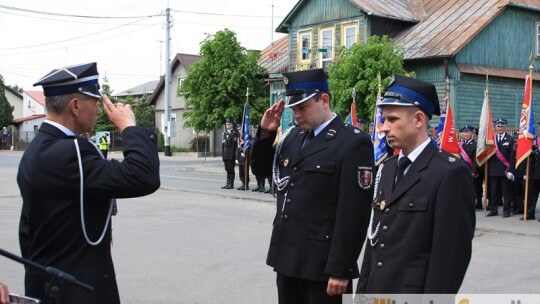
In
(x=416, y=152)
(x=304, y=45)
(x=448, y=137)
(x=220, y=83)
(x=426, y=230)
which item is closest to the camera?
(x=426, y=230)

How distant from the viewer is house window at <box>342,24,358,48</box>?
27797 mm

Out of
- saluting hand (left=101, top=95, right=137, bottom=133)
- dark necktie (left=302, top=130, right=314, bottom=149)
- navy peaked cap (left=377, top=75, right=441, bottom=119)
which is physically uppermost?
navy peaked cap (left=377, top=75, right=441, bottom=119)

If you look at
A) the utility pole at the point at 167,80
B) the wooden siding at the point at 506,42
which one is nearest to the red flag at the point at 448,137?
the wooden siding at the point at 506,42

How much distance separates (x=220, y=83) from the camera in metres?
29.7

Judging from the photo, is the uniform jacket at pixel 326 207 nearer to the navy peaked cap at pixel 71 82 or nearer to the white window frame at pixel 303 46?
the navy peaked cap at pixel 71 82

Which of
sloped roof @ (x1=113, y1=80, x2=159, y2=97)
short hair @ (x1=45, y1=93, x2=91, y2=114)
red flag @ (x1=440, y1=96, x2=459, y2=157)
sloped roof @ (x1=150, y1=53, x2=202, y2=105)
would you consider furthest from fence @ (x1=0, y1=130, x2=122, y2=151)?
short hair @ (x1=45, y1=93, x2=91, y2=114)

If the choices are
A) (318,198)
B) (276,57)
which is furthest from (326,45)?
(318,198)

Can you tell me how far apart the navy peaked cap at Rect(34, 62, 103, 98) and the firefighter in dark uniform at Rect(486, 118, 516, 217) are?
1168cm

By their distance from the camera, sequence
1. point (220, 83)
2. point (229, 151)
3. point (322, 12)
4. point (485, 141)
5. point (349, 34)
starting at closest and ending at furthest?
point (485, 141) → point (229, 151) → point (349, 34) → point (322, 12) → point (220, 83)

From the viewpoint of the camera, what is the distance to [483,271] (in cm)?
786

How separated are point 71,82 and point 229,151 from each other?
16252 millimetres

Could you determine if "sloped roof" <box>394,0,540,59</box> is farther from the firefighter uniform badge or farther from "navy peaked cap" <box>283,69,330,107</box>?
the firefighter uniform badge

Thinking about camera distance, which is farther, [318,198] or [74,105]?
[318,198]

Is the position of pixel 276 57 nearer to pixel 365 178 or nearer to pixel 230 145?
pixel 230 145
